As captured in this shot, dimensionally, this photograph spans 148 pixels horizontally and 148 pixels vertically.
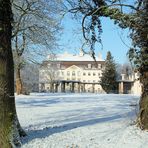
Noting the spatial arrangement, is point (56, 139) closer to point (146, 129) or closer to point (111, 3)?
point (146, 129)

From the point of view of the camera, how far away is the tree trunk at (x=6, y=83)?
35.3ft

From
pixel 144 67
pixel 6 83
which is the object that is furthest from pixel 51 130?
pixel 144 67

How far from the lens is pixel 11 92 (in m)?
11.1

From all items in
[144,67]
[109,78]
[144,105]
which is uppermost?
[109,78]

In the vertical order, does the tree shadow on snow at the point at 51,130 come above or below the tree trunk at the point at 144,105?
below

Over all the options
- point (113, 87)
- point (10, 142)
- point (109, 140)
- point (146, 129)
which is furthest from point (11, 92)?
point (113, 87)

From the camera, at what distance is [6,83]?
11.0m

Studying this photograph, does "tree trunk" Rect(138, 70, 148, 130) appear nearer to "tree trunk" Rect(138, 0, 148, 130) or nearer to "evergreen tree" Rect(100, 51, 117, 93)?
"tree trunk" Rect(138, 0, 148, 130)

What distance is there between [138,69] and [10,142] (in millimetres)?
5306

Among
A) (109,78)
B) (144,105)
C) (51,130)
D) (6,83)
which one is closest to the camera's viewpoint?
(6,83)

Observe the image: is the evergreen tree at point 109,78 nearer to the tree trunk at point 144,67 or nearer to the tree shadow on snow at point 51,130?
the tree shadow on snow at point 51,130

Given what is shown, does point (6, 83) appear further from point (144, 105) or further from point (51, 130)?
point (144, 105)

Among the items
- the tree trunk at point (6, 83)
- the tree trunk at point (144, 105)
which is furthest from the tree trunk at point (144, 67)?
the tree trunk at point (6, 83)

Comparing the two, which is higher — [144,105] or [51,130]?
[144,105]
